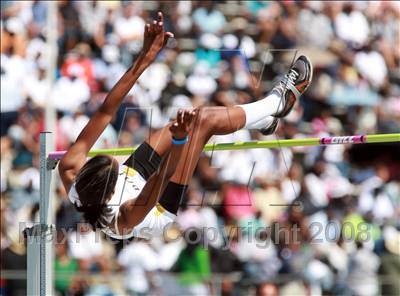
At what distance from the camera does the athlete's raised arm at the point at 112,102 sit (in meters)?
4.82

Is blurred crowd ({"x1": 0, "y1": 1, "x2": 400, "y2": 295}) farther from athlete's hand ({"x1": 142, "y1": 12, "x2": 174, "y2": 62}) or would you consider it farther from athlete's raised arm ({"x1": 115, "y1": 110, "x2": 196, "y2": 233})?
athlete's hand ({"x1": 142, "y1": 12, "x2": 174, "y2": 62})

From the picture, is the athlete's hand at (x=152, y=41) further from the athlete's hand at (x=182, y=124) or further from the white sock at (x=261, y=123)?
the white sock at (x=261, y=123)

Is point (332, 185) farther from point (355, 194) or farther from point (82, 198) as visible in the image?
point (82, 198)

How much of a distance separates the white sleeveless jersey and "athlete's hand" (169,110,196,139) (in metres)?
0.55

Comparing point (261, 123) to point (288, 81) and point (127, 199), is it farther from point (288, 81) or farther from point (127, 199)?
point (127, 199)

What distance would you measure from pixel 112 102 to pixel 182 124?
21.2 inches

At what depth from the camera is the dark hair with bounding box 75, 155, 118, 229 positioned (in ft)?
16.0

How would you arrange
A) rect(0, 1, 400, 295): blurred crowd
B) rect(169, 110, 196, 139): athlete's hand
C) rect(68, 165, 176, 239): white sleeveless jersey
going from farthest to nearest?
rect(0, 1, 400, 295): blurred crowd < rect(68, 165, 176, 239): white sleeveless jersey < rect(169, 110, 196, 139): athlete's hand

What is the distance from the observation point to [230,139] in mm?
9430

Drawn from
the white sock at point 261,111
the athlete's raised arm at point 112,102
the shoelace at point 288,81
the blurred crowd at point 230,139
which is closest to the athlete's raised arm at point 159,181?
the athlete's raised arm at point 112,102

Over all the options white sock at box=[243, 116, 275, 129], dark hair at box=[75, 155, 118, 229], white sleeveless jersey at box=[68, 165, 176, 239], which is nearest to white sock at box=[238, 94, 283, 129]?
white sock at box=[243, 116, 275, 129]

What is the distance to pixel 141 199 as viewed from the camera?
4707 millimetres

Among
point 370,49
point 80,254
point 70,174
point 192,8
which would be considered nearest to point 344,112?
point 370,49

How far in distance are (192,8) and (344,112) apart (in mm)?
1907
